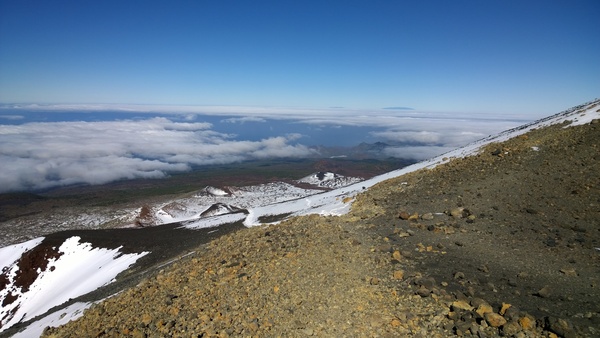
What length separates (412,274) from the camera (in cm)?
805

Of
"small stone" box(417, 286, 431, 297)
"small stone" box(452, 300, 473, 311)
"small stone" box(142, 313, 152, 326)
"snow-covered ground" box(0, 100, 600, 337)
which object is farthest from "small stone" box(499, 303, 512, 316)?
"snow-covered ground" box(0, 100, 600, 337)

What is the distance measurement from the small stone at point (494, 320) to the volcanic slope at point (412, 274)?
21 mm

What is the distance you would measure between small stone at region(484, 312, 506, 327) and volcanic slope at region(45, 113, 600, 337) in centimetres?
2

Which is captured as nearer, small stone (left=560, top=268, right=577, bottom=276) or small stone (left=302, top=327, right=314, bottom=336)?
small stone (left=302, top=327, right=314, bottom=336)

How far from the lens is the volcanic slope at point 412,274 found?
21.0 feet

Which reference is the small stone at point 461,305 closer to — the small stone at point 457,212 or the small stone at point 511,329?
the small stone at point 511,329

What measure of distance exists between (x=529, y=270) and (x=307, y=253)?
18.9ft

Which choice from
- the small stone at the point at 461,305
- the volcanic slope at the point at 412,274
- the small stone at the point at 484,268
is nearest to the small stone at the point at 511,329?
the volcanic slope at the point at 412,274

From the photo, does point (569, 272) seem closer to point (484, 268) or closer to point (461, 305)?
point (484, 268)

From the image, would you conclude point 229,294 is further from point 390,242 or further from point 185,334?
point 390,242

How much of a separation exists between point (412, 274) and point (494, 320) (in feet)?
7.55

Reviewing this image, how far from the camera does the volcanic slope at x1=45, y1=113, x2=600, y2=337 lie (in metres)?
6.39

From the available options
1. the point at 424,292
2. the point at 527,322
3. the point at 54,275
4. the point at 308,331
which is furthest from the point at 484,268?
the point at 54,275

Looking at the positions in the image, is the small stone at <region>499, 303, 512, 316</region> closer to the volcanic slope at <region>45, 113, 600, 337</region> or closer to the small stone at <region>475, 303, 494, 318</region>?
the volcanic slope at <region>45, 113, 600, 337</region>
